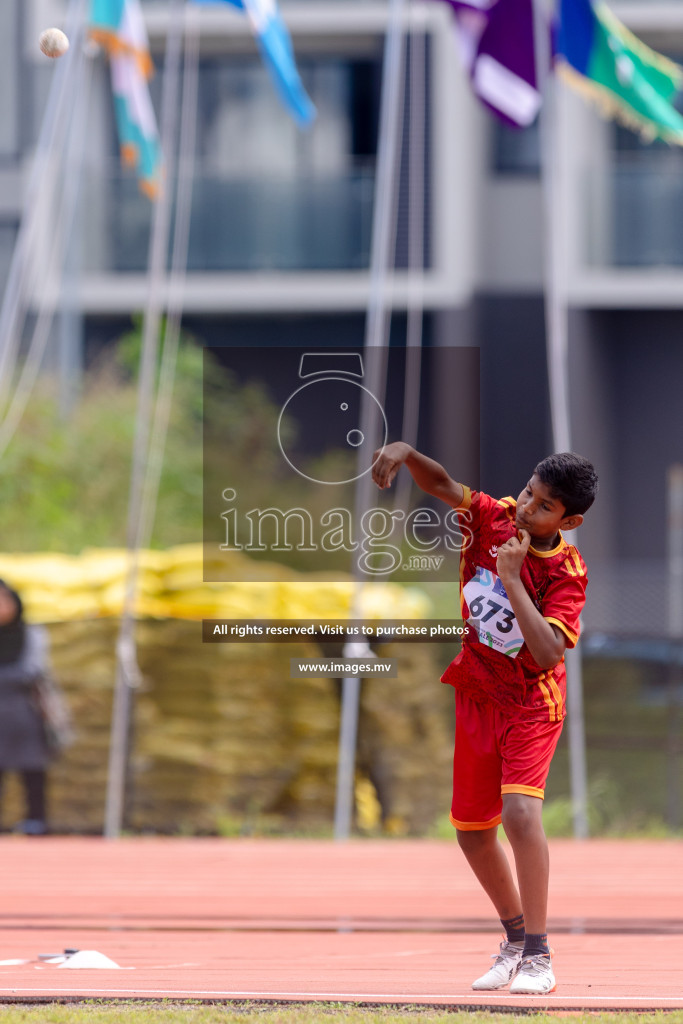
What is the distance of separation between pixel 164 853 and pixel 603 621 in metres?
A: 8.29

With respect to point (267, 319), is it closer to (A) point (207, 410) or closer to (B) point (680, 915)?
(A) point (207, 410)

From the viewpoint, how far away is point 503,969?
12.9ft

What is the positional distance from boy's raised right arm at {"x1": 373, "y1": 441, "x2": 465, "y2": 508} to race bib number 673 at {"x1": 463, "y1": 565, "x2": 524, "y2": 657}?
0.74ft

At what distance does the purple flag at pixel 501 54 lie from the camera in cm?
854

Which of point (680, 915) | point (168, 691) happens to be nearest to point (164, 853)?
point (168, 691)

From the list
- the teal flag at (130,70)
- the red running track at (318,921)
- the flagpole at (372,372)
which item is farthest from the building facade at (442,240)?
the red running track at (318,921)

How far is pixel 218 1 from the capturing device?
27.0ft

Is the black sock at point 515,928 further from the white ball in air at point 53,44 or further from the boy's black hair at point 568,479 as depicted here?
the white ball in air at point 53,44

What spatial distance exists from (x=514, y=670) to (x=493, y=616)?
0.15 m

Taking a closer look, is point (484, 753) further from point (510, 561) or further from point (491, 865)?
point (510, 561)

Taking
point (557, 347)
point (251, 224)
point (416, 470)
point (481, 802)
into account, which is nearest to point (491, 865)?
point (481, 802)

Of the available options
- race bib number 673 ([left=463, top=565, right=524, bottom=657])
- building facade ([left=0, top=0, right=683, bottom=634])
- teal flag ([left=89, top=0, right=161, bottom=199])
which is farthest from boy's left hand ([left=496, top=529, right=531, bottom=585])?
building facade ([left=0, top=0, right=683, bottom=634])

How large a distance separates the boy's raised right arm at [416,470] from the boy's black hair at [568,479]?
0.24 m

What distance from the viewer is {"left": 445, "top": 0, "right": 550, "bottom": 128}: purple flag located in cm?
854
